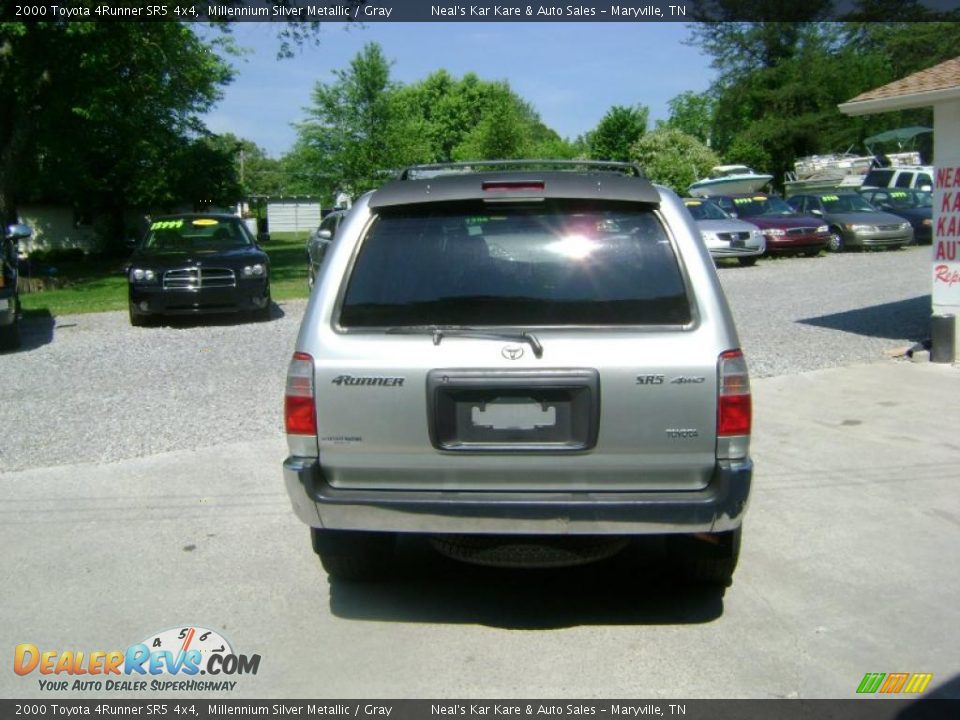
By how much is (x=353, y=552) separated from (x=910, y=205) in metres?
26.0

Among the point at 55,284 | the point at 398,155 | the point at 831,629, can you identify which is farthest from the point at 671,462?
the point at 398,155

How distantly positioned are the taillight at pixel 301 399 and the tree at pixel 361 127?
33.6m

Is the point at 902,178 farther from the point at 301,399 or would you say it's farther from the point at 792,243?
the point at 301,399

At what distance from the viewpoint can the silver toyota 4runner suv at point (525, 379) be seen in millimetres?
3895

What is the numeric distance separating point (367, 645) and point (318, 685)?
1.27 feet

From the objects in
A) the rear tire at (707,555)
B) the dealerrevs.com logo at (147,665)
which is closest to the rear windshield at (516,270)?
the rear tire at (707,555)

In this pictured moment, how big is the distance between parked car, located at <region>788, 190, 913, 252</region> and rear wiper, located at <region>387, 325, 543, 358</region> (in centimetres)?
2272

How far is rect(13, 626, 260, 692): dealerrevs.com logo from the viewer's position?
4.01 metres

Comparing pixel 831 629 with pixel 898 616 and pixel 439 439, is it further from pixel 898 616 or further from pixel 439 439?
pixel 439 439

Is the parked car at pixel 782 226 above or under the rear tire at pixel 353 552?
above

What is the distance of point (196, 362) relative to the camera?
444 inches

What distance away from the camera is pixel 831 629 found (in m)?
4.35

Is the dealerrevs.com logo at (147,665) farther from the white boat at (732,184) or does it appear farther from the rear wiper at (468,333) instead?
the white boat at (732,184)

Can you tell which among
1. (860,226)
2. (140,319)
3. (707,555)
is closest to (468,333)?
(707,555)
